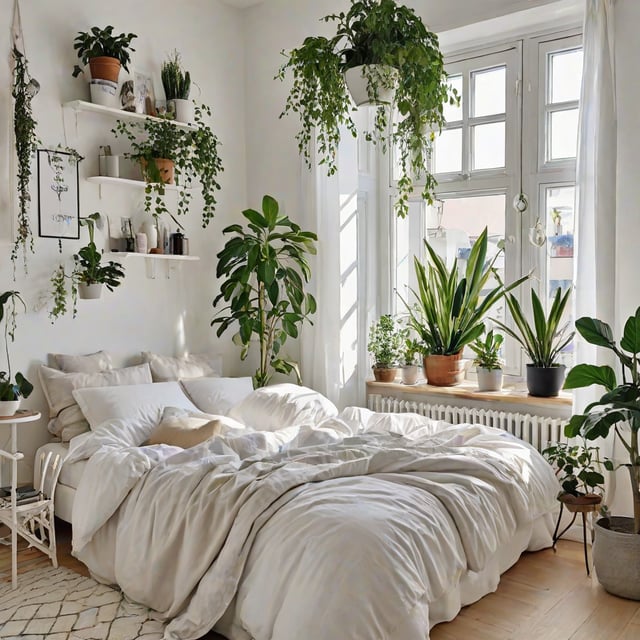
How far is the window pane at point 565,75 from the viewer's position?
14.0 feet

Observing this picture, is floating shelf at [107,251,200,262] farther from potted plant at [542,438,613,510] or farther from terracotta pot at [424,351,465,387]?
potted plant at [542,438,613,510]

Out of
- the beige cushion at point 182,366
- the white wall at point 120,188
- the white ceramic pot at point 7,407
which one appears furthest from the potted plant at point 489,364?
the white ceramic pot at point 7,407

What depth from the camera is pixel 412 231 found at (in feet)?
16.6

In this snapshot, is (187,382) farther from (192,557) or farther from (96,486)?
(192,557)

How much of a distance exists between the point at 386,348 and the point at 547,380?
1144 millimetres

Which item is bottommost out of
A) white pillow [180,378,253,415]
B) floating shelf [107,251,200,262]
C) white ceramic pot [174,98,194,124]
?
white pillow [180,378,253,415]

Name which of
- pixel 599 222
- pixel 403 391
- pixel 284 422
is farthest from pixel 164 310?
pixel 599 222

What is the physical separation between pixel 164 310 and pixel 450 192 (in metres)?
2.05

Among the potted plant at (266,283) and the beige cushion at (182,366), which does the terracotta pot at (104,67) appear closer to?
the potted plant at (266,283)

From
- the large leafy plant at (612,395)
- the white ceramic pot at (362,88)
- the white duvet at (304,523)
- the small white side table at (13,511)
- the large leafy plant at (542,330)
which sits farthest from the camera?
the large leafy plant at (542,330)

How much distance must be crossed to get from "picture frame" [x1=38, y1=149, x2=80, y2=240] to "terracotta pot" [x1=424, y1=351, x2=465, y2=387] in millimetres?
2306

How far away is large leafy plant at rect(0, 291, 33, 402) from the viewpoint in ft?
12.2

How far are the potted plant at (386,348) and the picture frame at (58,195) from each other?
202 centimetres

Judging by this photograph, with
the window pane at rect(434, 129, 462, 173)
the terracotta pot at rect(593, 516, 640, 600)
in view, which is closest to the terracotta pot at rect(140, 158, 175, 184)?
the window pane at rect(434, 129, 462, 173)
